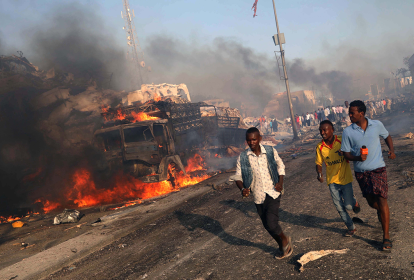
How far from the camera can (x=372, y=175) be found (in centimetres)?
344

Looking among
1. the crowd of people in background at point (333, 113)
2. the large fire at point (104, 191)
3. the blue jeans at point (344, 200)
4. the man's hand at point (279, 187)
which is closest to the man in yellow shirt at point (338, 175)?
the blue jeans at point (344, 200)

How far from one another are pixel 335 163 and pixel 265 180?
3.49ft

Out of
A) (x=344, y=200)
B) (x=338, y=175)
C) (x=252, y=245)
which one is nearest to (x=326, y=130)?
(x=338, y=175)

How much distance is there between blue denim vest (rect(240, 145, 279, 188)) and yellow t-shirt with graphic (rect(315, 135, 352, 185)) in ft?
2.77

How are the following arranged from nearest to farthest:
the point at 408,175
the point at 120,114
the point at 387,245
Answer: the point at 387,245 < the point at 408,175 < the point at 120,114

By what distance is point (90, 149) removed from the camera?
34.9ft

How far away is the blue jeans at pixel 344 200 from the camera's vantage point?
385 cm

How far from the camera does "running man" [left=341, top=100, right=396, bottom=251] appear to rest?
3.38 m

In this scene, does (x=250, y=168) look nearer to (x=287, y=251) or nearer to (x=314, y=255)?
(x=287, y=251)

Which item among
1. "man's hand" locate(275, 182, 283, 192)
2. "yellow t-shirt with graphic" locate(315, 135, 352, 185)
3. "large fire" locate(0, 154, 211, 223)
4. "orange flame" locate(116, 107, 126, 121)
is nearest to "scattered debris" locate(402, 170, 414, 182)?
"yellow t-shirt with graphic" locate(315, 135, 352, 185)

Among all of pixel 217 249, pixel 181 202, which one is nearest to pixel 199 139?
pixel 181 202

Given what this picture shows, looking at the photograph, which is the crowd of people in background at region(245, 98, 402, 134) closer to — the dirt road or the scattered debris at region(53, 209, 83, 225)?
the dirt road

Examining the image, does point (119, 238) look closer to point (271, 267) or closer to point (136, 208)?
Result: point (136, 208)

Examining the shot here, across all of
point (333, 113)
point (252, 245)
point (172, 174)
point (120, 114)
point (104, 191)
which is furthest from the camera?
point (333, 113)
